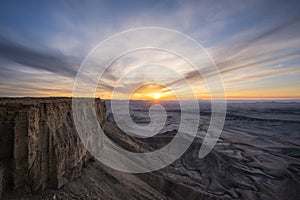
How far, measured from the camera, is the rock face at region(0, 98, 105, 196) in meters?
6.70

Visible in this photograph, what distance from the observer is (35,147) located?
7477 mm

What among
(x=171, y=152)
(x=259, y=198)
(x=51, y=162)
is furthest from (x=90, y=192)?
(x=171, y=152)

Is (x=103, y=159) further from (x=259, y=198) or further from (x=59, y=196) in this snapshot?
(x=259, y=198)

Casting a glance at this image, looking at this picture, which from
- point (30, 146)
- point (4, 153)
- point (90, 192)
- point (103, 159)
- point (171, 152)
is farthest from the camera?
point (171, 152)

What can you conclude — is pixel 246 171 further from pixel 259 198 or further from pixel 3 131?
pixel 3 131

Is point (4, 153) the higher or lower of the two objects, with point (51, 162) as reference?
higher

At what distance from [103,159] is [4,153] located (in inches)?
335

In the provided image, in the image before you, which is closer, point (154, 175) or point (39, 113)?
point (39, 113)

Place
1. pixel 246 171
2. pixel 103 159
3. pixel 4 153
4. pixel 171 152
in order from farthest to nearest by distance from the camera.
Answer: pixel 171 152
pixel 246 171
pixel 103 159
pixel 4 153

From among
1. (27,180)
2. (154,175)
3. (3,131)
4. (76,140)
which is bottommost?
(154,175)

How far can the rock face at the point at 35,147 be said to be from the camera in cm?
670

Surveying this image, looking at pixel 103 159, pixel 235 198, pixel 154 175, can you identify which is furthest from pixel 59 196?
pixel 235 198

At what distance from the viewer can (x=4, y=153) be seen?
21.8 feet

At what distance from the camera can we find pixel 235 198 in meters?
16.2
